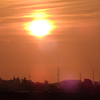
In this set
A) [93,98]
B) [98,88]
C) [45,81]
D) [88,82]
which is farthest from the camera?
[45,81]

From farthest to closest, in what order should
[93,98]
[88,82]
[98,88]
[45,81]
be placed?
[45,81] → [88,82] → [98,88] → [93,98]

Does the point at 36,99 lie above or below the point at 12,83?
below

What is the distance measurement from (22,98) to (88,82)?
2475 centimetres

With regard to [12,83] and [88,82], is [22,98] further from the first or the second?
[12,83]

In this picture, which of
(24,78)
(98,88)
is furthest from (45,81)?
(98,88)

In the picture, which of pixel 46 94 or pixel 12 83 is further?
pixel 12 83

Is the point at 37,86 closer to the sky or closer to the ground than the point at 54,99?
closer to the sky

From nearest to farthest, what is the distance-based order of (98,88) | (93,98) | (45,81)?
(93,98) → (98,88) → (45,81)

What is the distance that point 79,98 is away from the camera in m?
44.4

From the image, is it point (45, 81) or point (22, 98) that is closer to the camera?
point (22, 98)

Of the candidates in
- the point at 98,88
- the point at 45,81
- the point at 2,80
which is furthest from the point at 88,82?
the point at 2,80

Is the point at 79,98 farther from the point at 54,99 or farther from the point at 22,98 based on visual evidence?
the point at 22,98

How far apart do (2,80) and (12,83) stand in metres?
3.94

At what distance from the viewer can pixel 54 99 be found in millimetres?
44500
